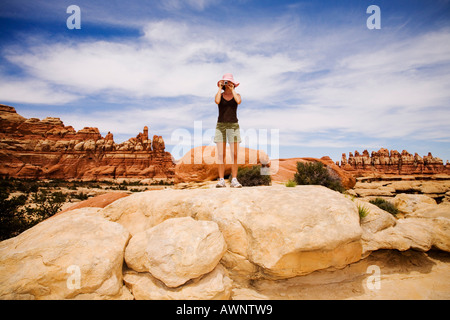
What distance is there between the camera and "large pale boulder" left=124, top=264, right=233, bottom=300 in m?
3.83

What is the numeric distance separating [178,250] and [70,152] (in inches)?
3626

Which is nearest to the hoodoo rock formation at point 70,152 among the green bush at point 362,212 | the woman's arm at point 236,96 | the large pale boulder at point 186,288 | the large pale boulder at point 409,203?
the large pale boulder at point 409,203

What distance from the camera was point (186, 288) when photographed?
12.8 feet

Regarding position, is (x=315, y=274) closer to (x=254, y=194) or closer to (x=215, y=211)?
(x=254, y=194)

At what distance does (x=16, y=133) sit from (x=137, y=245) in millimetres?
101523

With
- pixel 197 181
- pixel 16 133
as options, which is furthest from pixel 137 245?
pixel 16 133

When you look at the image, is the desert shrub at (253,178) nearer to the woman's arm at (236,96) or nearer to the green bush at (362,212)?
the woman's arm at (236,96)

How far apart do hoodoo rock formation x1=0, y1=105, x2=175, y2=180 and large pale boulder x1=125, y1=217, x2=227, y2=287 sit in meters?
76.8

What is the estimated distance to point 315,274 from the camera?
4.71 m

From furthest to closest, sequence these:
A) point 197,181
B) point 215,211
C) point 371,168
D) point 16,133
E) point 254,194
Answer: point 371,168, point 16,133, point 197,181, point 254,194, point 215,211

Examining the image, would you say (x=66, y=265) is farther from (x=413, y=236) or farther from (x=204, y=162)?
(x=204, y=162)

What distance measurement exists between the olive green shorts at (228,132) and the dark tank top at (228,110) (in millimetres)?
113

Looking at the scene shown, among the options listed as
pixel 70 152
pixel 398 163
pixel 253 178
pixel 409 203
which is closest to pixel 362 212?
pixel 253 178
